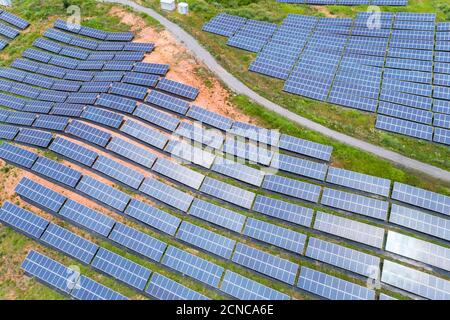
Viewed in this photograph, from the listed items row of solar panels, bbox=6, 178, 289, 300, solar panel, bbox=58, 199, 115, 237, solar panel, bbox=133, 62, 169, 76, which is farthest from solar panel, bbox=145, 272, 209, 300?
solar panel, bbox=133, 62, 169, 76

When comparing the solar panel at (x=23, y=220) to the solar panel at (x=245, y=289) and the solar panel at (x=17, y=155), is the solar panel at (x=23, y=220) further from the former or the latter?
the solar panel at (x=245, y=289)

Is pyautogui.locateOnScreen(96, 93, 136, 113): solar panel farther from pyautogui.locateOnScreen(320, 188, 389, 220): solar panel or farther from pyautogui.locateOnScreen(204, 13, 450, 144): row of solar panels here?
pyautogui.locateOnScreen(320, 188, 389, 220): solar panel

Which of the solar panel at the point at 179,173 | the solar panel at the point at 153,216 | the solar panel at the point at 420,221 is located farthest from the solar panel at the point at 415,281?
the solar panel at the point at 153,216

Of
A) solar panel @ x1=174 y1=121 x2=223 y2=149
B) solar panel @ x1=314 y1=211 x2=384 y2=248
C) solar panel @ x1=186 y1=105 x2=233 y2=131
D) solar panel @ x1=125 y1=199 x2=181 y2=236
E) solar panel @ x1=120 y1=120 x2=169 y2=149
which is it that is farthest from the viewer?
solar panel @ x1=186 y1=105 x2=233 y2=131

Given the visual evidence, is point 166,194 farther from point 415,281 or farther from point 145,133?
point 415,281

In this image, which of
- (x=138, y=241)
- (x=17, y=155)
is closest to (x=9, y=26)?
(x=17, y=155)

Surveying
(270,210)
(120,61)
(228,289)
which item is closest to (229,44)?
(120,61)

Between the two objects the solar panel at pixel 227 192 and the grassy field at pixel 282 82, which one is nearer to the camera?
the solar panel at pixel 227 192
